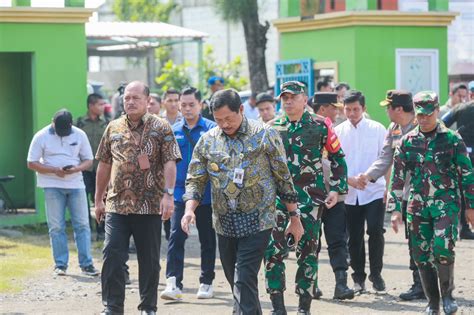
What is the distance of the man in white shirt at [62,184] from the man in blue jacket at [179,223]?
1.90m

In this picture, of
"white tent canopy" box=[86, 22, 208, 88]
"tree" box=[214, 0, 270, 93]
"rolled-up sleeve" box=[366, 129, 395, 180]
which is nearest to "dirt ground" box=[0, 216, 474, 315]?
"rolled-up sleeve" box=[366, 129, 395, 180]

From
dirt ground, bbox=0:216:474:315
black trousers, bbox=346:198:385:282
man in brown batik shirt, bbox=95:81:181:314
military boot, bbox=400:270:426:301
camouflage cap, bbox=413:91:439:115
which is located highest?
camouflage cap, bbox=413:91:439:115

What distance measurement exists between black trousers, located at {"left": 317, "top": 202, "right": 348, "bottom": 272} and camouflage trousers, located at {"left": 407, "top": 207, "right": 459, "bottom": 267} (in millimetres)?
1282

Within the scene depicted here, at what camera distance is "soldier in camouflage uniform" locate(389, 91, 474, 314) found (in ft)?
31.1

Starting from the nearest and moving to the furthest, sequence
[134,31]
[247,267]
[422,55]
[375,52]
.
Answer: [247,267]
[375,52]
[422,55]
[134,31]

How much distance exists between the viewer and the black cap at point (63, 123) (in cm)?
1277

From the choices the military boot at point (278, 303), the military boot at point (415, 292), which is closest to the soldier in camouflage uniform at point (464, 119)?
the military boot at point (415, 292)

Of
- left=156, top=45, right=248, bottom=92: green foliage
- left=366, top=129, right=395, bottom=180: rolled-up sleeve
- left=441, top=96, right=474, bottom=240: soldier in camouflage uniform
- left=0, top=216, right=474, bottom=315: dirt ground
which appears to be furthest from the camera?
left=156, top=45, right=248, bottom=92: green foliage

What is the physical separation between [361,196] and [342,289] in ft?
3.35

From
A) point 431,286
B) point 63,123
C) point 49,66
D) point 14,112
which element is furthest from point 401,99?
point 14,112

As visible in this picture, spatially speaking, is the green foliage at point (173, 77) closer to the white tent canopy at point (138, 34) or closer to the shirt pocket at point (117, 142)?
the white tent canopy at point (138, 34)

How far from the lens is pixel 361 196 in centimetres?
1145

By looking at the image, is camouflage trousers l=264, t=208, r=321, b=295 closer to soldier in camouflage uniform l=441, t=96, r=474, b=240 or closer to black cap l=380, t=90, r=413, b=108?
black cap l=380, t=90, r=413, b=108

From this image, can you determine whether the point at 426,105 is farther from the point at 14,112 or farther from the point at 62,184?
the point at 14,112
